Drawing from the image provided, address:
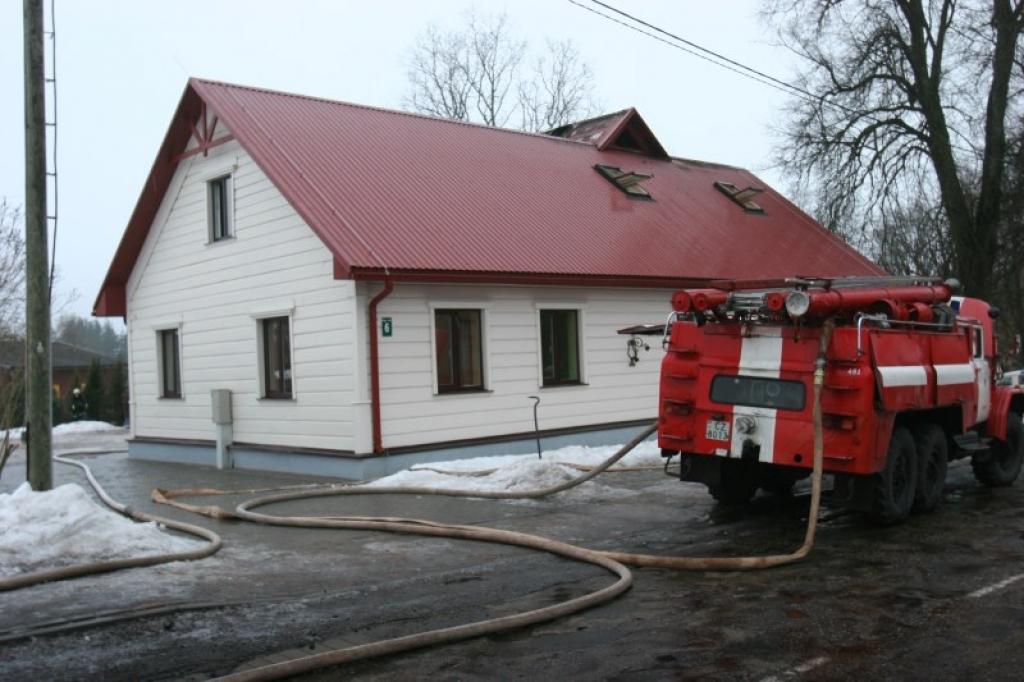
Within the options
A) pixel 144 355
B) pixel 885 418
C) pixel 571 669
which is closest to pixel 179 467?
pixel 144 355

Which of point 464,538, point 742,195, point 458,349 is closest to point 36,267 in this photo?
point 464,538

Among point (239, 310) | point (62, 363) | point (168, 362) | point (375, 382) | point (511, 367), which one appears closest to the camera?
point (375, 382)

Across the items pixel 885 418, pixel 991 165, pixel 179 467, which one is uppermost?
pixel 991 165

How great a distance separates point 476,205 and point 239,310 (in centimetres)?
450

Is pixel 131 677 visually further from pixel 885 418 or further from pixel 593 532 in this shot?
pixel 885 418

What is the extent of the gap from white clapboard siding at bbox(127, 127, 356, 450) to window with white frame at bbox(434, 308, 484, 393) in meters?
1.60

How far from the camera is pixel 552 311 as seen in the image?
1778 centimetres

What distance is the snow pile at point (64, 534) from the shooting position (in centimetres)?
862

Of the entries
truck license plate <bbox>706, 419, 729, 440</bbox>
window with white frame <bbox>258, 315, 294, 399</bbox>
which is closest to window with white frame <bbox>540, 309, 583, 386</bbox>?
window with white frame <bbox>258, 315, 294, 399</bbox>

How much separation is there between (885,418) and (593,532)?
120 inches

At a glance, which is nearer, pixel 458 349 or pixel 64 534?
pixel 64 534

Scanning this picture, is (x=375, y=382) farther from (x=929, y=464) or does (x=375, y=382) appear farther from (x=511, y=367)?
(x=929, y=464)

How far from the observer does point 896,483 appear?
10.4 meters

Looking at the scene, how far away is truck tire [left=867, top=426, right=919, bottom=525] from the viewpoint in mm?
9938
